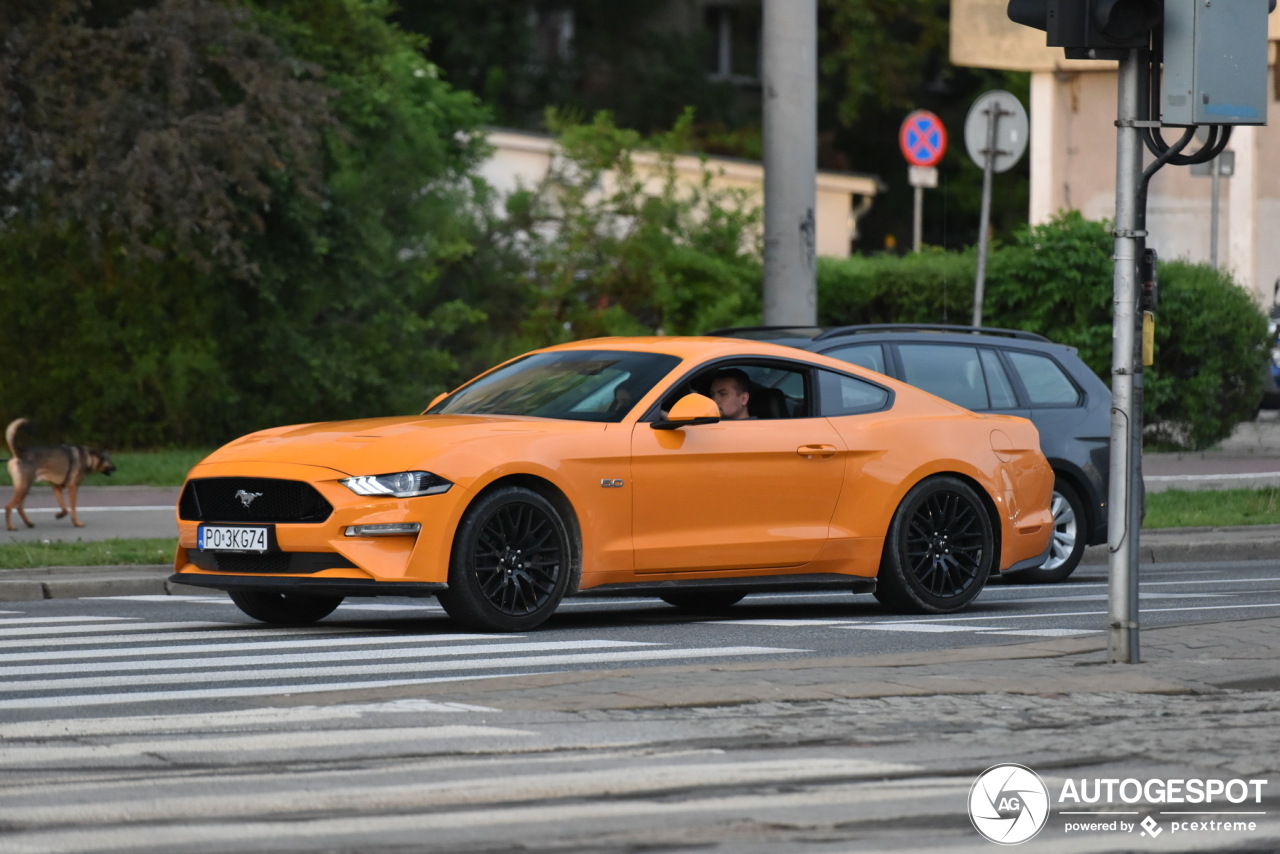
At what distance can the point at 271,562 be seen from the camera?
423 inches

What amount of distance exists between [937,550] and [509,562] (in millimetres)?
2745

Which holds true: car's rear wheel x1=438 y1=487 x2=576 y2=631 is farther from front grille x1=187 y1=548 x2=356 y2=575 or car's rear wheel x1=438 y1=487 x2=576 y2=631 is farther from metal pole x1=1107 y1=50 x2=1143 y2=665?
metal pole x1=1107 y1=50 x2=1143 y2=665

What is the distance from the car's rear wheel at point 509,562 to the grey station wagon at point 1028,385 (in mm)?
4353

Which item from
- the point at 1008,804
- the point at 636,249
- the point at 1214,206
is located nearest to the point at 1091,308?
the point at 1214,206

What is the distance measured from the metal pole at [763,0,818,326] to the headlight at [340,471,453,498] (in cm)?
831

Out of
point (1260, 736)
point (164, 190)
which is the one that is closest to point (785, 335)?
point (1260, 736)

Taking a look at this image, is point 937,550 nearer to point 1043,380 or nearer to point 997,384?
point 997,384

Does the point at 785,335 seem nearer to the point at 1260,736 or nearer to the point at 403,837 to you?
the point at 1260,736

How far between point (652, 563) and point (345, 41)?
67.0 ft

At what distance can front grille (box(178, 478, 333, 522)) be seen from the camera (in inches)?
419

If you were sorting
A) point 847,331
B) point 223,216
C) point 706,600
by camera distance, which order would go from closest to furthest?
point 706,600
point 847,331
point 223,216

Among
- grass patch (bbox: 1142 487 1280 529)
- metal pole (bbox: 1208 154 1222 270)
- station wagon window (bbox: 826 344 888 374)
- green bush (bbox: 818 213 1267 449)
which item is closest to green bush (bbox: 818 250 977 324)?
green bush (bbox: 818 213 1267 449)

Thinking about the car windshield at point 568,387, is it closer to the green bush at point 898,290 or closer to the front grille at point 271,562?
the front grille at point 271,562

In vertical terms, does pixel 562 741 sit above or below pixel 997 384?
below
